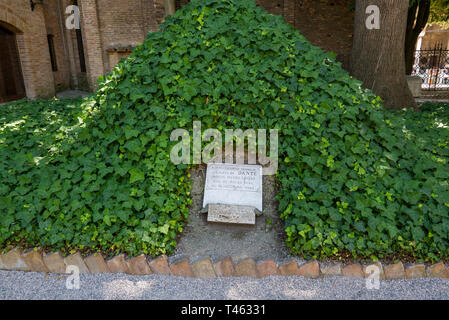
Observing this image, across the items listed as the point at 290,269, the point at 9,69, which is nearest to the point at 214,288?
the point at 290,269

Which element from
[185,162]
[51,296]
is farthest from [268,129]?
[51,296]

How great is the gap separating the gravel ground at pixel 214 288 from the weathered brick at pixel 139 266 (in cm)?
6

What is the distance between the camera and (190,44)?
4.07 meters

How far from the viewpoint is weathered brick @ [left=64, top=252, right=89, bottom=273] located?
3008mm

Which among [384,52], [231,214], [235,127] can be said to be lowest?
[231,214]

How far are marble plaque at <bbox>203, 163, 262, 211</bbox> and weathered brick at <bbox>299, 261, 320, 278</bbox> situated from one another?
81 centimetres

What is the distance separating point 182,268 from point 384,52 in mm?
4796

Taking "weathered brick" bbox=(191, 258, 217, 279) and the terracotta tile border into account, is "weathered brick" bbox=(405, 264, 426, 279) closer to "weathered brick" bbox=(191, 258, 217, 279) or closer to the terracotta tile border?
the terracotta tile border

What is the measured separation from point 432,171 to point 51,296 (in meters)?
4.16

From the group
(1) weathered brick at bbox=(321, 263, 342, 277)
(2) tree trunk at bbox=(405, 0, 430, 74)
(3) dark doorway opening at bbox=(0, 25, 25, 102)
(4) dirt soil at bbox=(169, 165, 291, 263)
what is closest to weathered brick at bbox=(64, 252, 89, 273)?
(4) dirt soil at bbox=(169, 165, 291, 263)

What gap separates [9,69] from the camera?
1152 cm

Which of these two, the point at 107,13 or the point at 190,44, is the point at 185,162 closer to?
the point at 190,44

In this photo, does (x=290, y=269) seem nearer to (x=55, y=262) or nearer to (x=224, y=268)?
(x=224, y=268)

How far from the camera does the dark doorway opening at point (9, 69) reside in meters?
11.2
